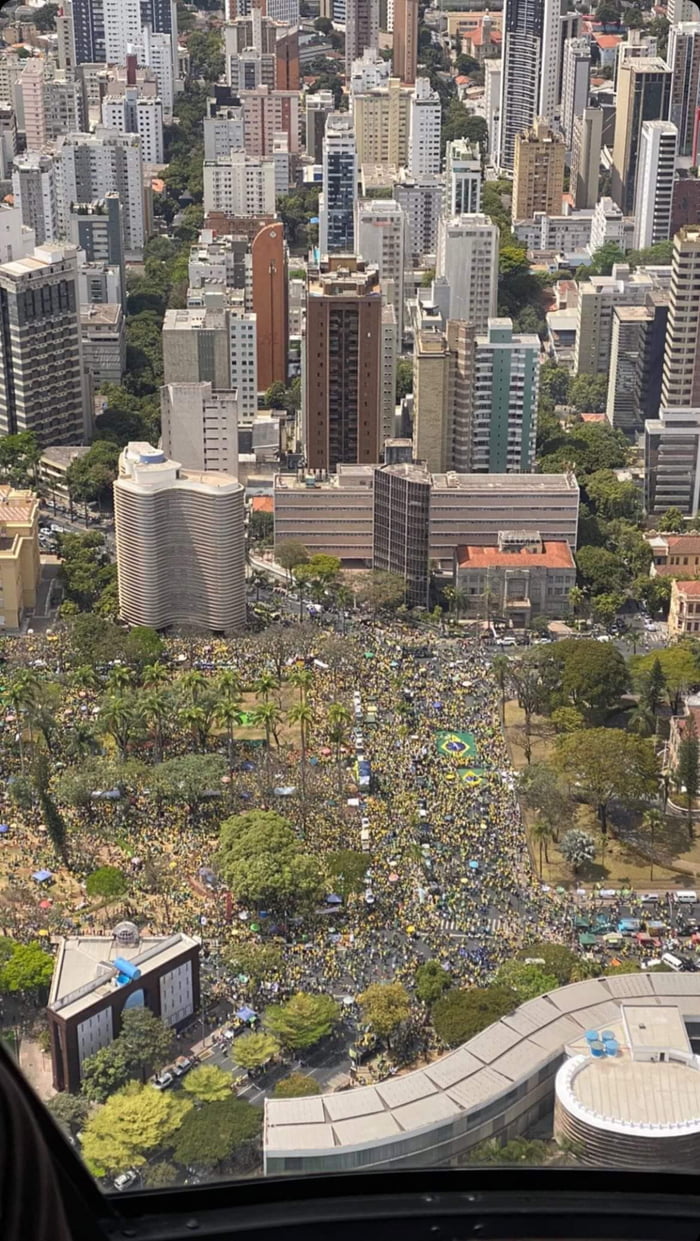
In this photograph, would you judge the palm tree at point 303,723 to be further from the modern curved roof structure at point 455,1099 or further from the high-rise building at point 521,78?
the high-rise building at point 521,78

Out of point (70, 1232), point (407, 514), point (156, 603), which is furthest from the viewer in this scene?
point (407, 514)

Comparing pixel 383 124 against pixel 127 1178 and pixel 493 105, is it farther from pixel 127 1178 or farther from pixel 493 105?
pixel 127 1178

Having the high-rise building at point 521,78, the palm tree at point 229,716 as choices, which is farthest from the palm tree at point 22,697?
the high-rise building at point 521,78

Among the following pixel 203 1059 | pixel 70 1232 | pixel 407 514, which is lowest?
pixel 203 1059

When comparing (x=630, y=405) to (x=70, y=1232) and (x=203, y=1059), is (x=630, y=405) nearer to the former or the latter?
(x=203, y=1059)

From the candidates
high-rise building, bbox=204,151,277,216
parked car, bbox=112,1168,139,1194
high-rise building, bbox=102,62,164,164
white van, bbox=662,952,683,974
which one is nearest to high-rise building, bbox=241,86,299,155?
high-rise building, bbox=102,62,164,164

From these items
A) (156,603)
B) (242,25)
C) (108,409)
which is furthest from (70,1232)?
(242,25)
